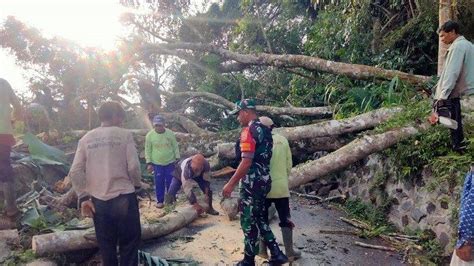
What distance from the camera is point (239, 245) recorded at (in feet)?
15.4

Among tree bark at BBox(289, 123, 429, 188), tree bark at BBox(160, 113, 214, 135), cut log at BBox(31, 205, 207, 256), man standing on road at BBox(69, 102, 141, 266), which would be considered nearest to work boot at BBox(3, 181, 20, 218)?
cut log at BBox(31, 205, 207, 256)

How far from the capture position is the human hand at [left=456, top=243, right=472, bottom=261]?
2252 millimetres

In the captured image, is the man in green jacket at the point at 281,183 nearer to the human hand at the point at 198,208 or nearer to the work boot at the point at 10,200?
the human hand at the point at 198,208

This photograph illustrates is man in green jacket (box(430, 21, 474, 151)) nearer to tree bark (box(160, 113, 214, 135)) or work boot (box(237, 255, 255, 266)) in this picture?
work boot (box(237, 255, 255, 266))

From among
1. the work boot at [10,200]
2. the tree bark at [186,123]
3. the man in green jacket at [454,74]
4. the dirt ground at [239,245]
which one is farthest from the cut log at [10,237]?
the tree bark at [186,123]

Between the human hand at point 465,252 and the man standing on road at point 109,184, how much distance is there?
101 inches

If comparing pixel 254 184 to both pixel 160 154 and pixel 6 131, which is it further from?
pixel 6 131

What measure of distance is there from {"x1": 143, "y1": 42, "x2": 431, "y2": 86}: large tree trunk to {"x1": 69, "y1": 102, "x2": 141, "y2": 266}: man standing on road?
617 cm

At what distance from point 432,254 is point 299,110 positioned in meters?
5.68

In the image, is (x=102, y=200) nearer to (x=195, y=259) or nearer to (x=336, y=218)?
(x=195, y=259)

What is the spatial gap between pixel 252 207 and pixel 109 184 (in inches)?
53.2

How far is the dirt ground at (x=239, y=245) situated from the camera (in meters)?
4.39

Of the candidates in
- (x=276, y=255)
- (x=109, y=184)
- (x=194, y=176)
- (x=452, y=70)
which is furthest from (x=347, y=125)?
(x=109, y=184)

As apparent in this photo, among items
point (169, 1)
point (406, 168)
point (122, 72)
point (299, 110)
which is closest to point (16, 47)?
point (122, 72)
